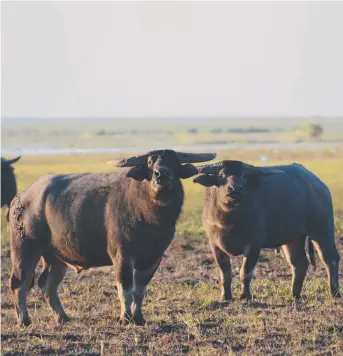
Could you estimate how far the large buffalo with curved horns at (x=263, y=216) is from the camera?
1209 cm

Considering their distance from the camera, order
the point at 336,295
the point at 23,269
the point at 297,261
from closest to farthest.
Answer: the point at 23,269, the point at 336,295, the point at 297,261

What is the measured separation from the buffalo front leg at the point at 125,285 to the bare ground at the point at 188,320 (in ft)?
0.53

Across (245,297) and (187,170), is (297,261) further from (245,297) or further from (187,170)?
(187,170)

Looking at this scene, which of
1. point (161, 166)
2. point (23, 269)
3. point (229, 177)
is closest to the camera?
point (161, 166)

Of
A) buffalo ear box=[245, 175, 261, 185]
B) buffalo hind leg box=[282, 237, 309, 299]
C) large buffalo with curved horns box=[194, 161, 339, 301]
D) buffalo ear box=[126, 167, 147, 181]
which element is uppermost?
buffalo ear box=[126, 167, 147, 181]

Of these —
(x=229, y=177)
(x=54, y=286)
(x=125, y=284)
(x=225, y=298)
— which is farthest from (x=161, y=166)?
(x=225, y=298)

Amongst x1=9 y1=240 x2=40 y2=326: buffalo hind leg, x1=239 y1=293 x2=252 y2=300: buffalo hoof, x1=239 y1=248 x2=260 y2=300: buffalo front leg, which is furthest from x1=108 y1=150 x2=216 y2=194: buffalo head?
x1=239 y1=293 x2=252 y2=300: buffalo hoof

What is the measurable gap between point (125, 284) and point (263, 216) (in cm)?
249

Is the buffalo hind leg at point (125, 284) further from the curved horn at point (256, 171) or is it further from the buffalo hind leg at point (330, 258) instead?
the buffalo hind leg at point (330, 258)

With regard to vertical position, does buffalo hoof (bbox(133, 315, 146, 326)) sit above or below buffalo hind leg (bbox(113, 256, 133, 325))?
below

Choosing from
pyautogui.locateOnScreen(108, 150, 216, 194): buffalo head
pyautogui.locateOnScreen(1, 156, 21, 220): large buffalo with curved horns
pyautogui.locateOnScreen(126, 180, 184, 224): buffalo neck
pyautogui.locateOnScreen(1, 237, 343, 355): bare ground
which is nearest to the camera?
pyautogui.locateOnScreen(1, 237, 343, 355): bare ground

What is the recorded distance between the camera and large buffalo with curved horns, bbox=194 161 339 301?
39.7 feet

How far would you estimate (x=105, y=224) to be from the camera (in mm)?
10992

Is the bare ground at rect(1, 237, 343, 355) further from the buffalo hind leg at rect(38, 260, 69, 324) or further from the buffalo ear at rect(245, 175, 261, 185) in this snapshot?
the buffalo ear at rect(245, 175, 261, 185)
